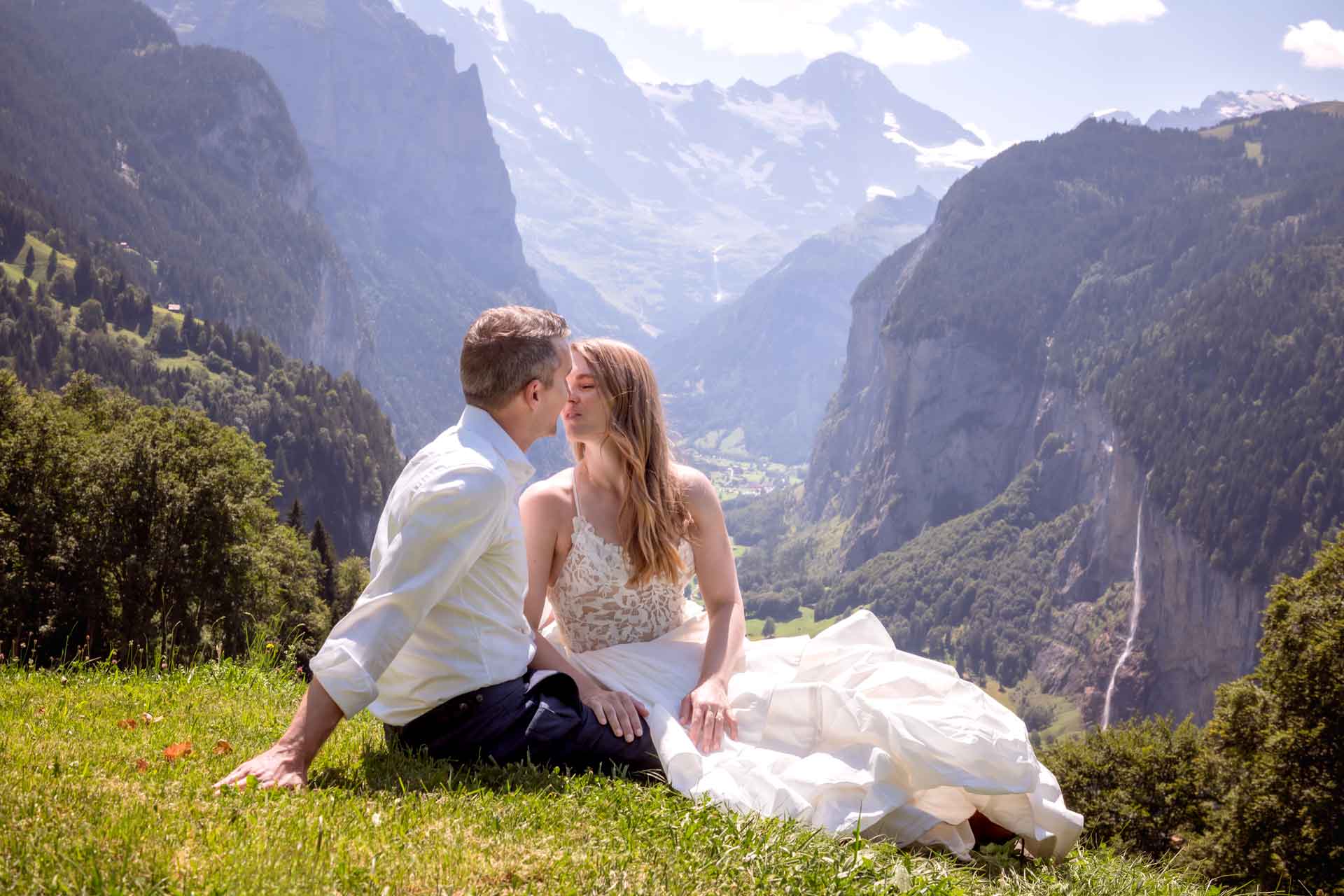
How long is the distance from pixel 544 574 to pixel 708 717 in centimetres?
178

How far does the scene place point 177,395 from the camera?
13300 cm

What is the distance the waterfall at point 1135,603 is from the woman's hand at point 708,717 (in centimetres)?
15474

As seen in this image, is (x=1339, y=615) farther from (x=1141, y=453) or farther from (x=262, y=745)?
(x=1141, y=453)

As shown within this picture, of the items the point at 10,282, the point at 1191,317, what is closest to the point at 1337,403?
the point at 1191,317

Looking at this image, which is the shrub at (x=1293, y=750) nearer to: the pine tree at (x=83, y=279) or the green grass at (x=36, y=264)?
the green grass at (x=36, y=264)

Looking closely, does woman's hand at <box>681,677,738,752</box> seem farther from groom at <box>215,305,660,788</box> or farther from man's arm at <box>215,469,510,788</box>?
man's arm at <box>215,469,510,788</box>

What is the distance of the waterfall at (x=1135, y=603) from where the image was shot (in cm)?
14988

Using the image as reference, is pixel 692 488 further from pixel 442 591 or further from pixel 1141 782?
pixel 1141 782

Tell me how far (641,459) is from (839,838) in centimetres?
292

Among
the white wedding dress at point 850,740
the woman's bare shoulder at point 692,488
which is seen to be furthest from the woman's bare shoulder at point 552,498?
the woman's bare shoulder at point 692,488

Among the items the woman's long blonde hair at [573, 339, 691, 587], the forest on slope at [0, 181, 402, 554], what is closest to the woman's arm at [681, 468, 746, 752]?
the woman's long blonde hair at [573, 339, 691, 587]

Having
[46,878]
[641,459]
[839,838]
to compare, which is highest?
[641,459]

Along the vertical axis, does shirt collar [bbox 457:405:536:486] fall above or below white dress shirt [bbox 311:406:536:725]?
above

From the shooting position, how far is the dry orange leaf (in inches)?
211
